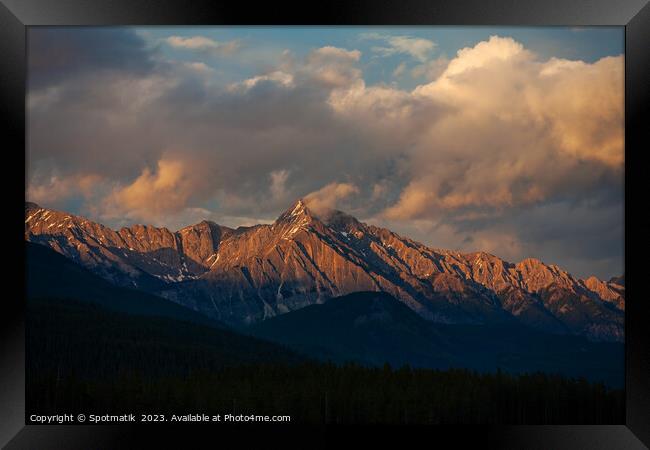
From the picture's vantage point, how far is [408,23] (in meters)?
21.8

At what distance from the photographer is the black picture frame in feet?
71.3

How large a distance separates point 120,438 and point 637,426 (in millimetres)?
13946

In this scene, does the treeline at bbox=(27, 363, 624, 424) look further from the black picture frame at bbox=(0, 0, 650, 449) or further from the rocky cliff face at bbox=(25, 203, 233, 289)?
the rocky cliff face at bbox=(25, 203, 233, 289)

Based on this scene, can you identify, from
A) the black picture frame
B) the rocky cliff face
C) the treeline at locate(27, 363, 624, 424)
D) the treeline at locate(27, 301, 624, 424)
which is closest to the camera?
the black picture frame

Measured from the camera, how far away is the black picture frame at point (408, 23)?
21734 millimetres

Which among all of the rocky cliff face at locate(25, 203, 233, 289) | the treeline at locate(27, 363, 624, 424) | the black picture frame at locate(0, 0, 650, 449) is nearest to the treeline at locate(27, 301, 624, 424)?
the treeline at locate(27, 363, 624, 424)

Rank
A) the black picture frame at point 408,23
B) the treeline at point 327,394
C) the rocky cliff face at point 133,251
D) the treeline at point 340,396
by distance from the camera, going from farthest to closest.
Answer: the rocky cliff face at point 133,251 < the treeline at point 340,396 < the treeline at point 327,394 < the black picture frame at point 408,23

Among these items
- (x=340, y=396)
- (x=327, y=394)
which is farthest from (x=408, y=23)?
(x=340, y=396)

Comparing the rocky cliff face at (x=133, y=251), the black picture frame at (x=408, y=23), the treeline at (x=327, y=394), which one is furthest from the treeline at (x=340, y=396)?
the rocky cliff face at (x=133, y=251)

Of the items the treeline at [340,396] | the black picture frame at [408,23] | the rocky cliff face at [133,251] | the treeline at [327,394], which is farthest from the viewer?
the rocky cliff face at [133,251]

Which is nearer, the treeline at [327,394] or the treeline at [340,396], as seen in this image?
Result: the treeline at [327,394]

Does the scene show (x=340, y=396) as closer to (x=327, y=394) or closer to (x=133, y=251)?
(x=327, y=394)

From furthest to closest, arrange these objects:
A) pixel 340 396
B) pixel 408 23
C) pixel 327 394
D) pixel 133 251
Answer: pixel 133 251 → pixel 340 396 → pixel 327 394 → pixel 408 23

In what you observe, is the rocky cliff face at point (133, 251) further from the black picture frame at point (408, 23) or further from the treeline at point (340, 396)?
the black picture frame at point (408, 23)
